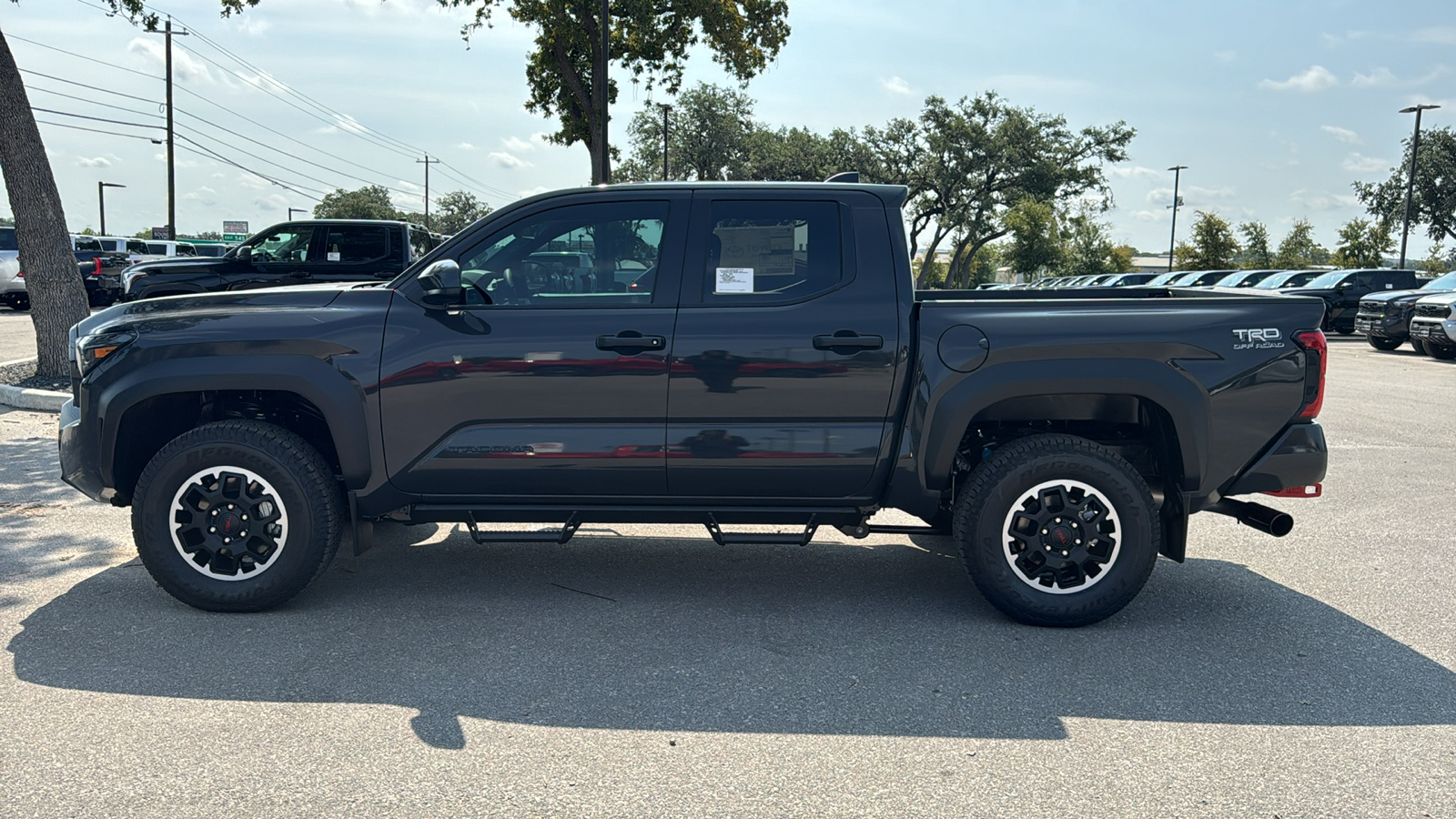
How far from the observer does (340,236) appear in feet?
51.4

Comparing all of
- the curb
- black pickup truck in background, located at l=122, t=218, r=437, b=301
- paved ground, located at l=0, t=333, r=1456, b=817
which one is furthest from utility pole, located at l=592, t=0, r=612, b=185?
paved ground, located at l=0, t=333, r=1456, b=817

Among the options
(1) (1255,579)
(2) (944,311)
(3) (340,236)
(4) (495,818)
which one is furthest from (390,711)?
(3) (340,236)

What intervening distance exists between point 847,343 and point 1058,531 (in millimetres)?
1226

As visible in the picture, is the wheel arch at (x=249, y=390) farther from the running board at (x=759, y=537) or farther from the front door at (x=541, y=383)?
the running board at (x=759, y=537)

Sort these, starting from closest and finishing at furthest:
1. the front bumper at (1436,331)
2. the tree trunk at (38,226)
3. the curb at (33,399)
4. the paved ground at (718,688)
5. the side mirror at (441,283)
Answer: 1. the paved ground at (718,688)
2. the side mirror at (441,283)
3. the curb at (33,399)
4. the tree trunk at (38,226)
5. the front bumper at (1436,331)

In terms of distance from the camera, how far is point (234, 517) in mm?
4840

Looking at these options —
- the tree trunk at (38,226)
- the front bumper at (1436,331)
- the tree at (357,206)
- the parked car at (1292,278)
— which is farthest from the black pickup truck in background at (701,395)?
the tree at (357,206)

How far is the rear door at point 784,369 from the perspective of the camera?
4.71 m

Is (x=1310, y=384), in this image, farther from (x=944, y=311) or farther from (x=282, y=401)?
(x=282, y=401)

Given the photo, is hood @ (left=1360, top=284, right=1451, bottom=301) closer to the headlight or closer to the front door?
the front door

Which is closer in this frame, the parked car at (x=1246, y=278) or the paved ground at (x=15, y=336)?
the paved ground at (x=15, y=336)

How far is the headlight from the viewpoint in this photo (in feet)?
16.1

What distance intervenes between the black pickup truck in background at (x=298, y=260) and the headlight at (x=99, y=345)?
35.0 feet

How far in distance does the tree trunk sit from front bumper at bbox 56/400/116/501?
8076mm
